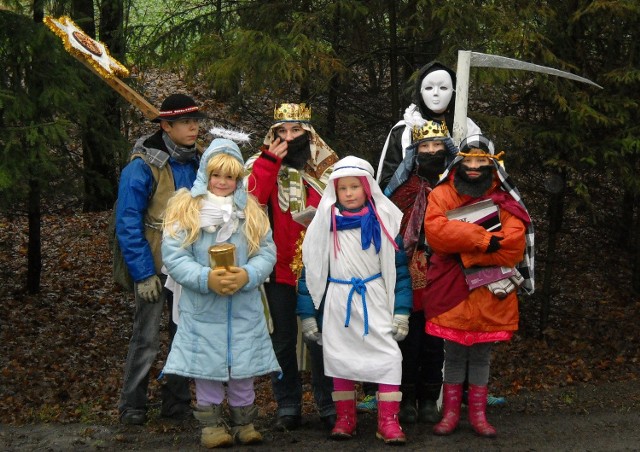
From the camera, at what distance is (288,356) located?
6516mm

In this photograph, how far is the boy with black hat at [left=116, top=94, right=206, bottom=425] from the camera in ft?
21.3

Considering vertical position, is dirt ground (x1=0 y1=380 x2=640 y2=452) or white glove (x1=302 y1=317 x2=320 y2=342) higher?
white glove (x1=302 y1=317 x2=320 y2=342)

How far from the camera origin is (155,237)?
21.8 feet

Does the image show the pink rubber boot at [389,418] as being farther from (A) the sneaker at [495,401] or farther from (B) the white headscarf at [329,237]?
(A) the sneaker at [495,401]

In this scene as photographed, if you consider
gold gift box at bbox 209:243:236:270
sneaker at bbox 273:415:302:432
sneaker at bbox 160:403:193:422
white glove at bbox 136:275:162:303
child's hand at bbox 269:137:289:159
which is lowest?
sneaker at bbox 160:403:193:422

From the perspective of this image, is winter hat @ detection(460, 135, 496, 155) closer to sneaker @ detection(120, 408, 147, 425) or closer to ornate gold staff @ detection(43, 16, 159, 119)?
ornate gold staff @ detection(43, 16, 159, 119)

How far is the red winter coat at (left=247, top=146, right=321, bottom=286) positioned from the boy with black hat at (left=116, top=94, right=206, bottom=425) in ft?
2.21

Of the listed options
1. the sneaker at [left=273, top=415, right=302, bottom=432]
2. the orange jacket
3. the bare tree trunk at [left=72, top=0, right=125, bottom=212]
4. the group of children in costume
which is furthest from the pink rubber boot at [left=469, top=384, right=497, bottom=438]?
the bare tree trunk at [left=72, top=0, right=125, bottom=212]

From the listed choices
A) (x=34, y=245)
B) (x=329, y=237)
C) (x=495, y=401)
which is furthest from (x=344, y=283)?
(x=34, y=245)

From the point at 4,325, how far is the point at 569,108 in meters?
7.43

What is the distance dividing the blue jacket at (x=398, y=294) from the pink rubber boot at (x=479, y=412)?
2.48 feet

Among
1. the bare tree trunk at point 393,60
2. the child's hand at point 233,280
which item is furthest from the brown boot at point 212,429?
the bare tree trunk at point 393,60

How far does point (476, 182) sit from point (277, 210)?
4.76 feet

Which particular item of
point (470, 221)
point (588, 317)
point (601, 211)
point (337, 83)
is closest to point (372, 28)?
point (337, 83)
